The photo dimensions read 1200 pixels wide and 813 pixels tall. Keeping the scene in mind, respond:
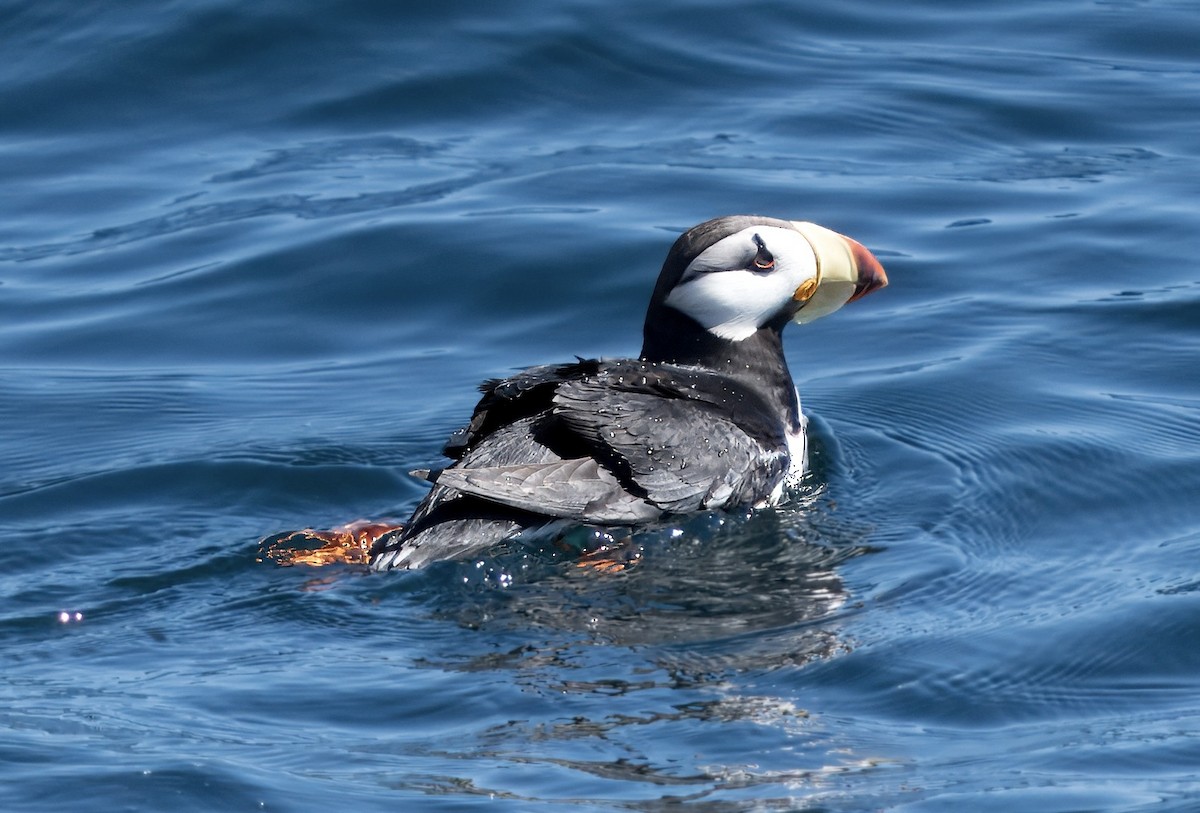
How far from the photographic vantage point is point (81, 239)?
10961 millimetres

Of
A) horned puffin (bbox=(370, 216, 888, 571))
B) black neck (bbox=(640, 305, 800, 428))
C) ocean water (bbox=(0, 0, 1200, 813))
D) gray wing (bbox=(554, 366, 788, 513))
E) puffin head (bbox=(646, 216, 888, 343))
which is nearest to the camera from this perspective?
ocean water (bbox=(0, 0, 1200, 813))

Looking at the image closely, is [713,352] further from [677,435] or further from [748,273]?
[677,435]

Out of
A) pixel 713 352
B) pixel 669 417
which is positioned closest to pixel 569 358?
pixel 713 352

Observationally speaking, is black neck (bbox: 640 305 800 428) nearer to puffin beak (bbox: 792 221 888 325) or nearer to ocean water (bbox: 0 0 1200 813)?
puffin beak (bbox: 792 221 888 325)

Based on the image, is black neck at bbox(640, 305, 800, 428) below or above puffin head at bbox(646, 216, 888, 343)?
below

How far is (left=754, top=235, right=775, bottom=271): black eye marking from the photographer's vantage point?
6.95m

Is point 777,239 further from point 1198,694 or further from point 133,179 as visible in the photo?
point 133,179

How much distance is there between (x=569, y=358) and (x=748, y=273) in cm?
209

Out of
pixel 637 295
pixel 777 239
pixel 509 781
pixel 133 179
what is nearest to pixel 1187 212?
pixel 637 295

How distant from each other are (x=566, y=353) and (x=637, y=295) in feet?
2.81

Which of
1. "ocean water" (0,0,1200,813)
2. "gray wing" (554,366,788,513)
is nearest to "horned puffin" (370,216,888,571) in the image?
"gray wing" (554,366,788,513)

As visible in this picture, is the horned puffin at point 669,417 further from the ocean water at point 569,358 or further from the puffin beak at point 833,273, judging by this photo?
the ocean water at point 569,358

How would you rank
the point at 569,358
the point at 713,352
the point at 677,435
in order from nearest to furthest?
the point at 677,435 → the point at 713,352 → the point at 569,358

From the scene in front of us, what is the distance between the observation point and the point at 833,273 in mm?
7148
